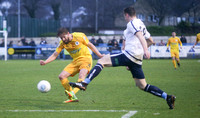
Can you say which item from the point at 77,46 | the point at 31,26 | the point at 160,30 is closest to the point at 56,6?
the point at 31,26

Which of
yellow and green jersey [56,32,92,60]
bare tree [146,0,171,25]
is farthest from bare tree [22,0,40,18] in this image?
yellow and green jersey [56,32,92,60]

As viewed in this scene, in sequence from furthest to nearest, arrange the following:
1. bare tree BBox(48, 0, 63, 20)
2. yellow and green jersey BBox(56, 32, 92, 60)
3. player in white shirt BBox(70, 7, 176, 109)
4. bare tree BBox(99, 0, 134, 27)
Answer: bare tree BBox(48, 0, 63, 20) → bare tree BBox(99, 0, 134, 27) → yellow and green jersey BBox(56, 32, 92, 60) → player in white shirt BBox(70, 7, 176, 109)

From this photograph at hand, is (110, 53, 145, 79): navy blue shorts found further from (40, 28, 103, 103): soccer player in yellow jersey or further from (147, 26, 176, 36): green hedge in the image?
(147, 26, 176, 36): green hedge

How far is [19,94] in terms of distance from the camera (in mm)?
10289

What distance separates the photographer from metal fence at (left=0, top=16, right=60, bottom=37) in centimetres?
5272

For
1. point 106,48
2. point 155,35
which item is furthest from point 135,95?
point 155,35

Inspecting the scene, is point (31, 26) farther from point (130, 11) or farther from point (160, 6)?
point (130, 11)

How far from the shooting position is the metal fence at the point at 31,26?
52.7 meters

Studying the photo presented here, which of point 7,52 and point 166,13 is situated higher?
point 166,13

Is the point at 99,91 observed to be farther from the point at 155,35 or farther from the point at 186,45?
the point at 155,35

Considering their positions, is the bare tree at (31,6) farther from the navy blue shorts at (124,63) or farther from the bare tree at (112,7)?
the navy blue shorts at (124,63)

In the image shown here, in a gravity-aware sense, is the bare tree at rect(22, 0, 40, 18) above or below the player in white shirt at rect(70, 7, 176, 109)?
above

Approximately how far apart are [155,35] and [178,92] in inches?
1446

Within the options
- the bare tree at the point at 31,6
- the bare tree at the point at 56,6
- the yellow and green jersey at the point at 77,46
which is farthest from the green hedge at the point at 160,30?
the yellow and green jersey at the point at 77,46
